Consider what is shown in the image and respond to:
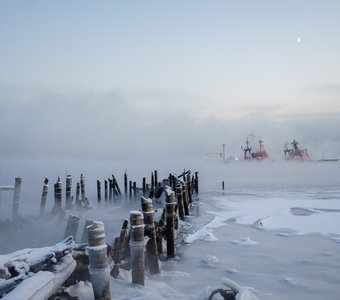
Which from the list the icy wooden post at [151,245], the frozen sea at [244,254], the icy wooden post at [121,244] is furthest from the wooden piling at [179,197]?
the icy wooden post at [121,244]

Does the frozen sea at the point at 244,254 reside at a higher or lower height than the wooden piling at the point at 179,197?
lower

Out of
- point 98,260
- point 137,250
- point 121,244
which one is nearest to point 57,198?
point 121,244

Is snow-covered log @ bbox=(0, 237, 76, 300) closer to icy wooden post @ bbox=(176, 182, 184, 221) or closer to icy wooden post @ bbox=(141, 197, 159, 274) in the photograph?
icy wooden post @ bbox=(141, 197, 159, 274)

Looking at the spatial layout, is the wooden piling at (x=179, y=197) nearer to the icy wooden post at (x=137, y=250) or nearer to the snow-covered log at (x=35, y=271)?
the icy wooden post at (x=137, y=250)

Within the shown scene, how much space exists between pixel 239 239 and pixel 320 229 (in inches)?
126

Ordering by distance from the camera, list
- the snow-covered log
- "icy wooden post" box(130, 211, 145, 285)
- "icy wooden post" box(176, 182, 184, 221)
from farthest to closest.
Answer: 1. "icy wooden post" box(176, 182, 184, 221)
2. "icy wooden post" box(130, 211, 145, 285)
3. the snow-covered log

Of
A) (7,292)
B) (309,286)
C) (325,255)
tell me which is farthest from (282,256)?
(7,292)

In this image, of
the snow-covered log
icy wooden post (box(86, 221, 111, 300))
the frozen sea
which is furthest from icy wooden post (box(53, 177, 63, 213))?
icy wooden post (box(86, 221, 111, 300))

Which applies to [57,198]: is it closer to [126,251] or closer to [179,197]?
[179,197]

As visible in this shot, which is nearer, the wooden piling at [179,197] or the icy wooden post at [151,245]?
the icy wooden post at [151,245]

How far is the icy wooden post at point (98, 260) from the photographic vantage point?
4965mm

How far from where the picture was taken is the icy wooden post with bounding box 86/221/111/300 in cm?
496

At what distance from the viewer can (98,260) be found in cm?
499

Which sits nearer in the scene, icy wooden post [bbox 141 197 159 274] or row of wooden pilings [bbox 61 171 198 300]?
row of wooden pilings [bbox 61 171 198 300]
